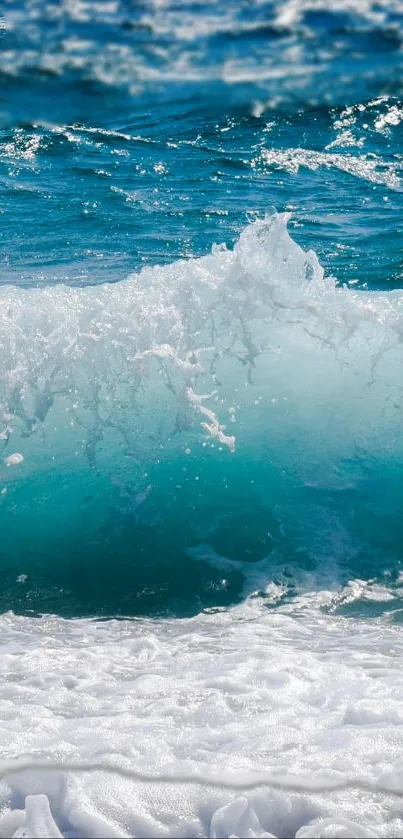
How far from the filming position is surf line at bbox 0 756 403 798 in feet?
7.90

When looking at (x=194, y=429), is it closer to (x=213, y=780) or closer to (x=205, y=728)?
(x=205, y=728)

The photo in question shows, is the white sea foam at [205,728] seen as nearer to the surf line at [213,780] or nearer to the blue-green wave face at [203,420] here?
the surf line at [213,780]

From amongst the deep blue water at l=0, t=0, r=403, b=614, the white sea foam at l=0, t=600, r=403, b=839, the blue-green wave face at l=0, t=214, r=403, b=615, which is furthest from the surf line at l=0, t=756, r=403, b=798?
the blue-green wave face at l=0, t=214, r=403, b=615

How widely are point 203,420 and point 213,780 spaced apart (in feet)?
11.8

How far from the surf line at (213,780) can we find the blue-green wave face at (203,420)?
234 centimetres

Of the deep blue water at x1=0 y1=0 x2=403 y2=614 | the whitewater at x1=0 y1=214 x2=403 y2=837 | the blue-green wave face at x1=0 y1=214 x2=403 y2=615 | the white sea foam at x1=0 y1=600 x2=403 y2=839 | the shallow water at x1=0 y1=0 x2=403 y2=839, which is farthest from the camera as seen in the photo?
the blue-green wave face at x1=0 y1=214 x2=403 y2=615

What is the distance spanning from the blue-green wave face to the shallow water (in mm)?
19

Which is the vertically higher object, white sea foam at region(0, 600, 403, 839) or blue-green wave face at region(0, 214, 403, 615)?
blue-green wave face at region(0, 214, 403, 615)

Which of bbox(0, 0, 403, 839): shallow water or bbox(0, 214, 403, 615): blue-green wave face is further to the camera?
bbox(0, 214, 403, 615): blue-green wave face

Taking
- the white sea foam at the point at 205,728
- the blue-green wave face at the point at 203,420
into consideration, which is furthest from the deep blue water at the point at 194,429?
the white sea foam at the point at 205,728

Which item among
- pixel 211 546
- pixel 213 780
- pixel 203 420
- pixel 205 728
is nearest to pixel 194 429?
pixel 203 420

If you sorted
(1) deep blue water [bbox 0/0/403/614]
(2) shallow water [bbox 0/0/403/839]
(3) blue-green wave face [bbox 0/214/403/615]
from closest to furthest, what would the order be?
(2) shallow water [bbox 0/0/403/839] < (1) deep blue water [bbox 0/0/403/614] < (3) blue-green wave face [bbox 0/214/403/615]

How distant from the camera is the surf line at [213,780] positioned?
2408mm

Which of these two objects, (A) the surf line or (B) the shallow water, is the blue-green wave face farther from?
(A) the surf line
